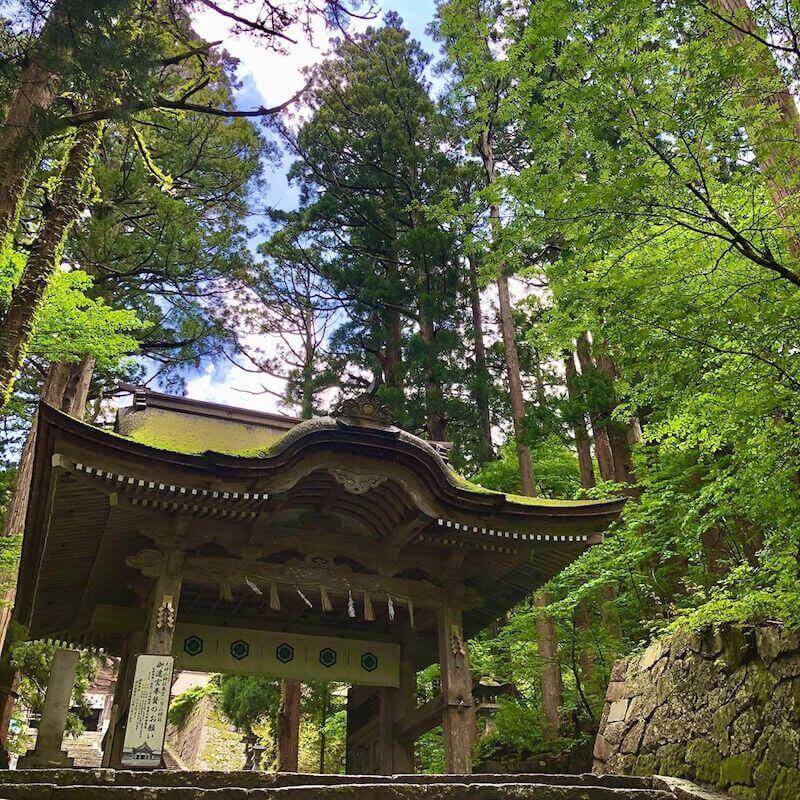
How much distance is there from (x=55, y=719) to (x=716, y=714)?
749 cm

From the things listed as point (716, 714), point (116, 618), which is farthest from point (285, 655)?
point (716, 714)

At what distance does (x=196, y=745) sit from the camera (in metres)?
17.1

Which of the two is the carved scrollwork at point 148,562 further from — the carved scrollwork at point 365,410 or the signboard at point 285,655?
the carved scrollwork at point 365,410

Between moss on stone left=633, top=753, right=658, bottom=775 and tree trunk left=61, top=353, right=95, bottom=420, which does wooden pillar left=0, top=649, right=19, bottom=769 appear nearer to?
tree trunk left=61, top=353, right=95, bottom=420

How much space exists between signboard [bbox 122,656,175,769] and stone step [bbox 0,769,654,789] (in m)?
1.44

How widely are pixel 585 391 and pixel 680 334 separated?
23.0ft

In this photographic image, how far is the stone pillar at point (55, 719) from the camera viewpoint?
26.0ft

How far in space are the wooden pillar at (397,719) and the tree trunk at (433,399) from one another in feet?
24.4

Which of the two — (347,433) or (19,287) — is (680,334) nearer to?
(347,433)

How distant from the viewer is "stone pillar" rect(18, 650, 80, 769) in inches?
312

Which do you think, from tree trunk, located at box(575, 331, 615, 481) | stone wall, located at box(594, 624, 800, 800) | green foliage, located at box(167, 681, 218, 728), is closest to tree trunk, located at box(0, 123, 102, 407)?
stone wall, located at box(594, 624, 800, 800)

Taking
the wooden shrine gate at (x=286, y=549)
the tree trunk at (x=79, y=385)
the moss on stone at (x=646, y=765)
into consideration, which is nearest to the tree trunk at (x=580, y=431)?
the wooden shrine gate at (x=286, y=549)

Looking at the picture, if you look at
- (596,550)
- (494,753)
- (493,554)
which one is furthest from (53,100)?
(494,753)

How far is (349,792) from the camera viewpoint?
382 centimetres
